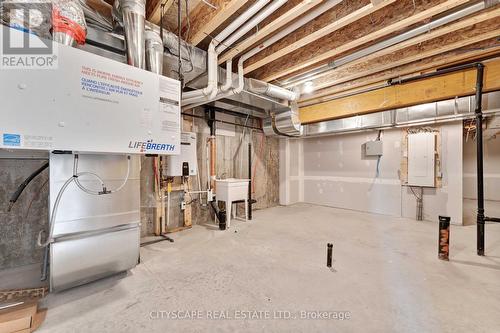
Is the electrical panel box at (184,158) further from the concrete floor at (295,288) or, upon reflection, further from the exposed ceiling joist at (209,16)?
the exposed ceiling joist at (209,16)

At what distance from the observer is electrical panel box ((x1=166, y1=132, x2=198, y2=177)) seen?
126 inches

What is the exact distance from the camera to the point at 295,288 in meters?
1.82

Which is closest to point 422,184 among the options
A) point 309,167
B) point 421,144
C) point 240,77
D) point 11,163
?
point 421,144

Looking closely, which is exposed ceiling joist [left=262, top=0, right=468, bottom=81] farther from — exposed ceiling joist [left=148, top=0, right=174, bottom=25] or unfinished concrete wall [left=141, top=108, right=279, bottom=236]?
unfinished concrete wall [left=141, top=108, right=279, bottom=236]

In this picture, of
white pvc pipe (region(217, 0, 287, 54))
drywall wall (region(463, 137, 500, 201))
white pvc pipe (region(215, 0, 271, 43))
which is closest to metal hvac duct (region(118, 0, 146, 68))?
white pvc pipe (region(215, 0, 271, 43))

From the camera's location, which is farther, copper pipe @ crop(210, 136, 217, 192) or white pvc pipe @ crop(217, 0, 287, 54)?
copper pipe @ crop(210, 136, 217, 192)

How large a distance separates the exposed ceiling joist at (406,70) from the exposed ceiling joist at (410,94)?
0.46 ft

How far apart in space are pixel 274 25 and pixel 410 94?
2.74 m

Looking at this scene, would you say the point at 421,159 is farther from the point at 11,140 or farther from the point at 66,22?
the point at 11,140

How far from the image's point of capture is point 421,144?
398 cm

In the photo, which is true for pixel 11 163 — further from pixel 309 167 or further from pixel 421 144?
pixel 421 144

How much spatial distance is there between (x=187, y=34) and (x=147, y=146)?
145cm

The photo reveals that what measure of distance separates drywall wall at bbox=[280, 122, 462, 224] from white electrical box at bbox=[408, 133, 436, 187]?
0.58ft

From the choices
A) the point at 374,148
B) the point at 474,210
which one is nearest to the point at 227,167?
the point at 374,148
